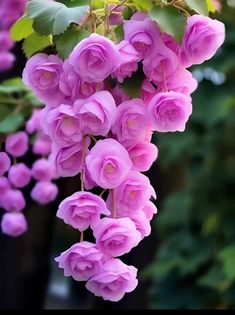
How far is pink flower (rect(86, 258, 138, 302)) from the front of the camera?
65 centimetres

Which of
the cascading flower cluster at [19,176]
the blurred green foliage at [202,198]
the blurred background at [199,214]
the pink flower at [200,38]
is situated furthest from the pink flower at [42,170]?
the blurred green foliage at [202,198]

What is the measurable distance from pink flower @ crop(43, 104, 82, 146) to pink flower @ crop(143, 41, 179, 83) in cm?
9

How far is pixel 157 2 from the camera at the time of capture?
69 centimetres

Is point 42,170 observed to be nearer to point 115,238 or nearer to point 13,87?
point 13,87

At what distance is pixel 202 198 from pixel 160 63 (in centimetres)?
201

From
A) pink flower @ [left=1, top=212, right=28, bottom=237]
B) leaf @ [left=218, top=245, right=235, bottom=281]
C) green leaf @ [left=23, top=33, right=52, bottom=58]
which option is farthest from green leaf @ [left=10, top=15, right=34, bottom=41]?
leaf @ [left=218, top=245, right=235, bottom=281]

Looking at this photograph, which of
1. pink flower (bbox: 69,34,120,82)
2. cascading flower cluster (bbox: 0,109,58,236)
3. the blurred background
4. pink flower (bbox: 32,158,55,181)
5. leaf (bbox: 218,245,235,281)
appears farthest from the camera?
the blurred background

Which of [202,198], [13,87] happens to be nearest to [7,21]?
[13,87]

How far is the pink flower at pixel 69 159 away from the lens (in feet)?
2.22

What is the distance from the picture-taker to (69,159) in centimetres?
68

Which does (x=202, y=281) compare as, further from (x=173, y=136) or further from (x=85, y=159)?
(x=85, y=159)

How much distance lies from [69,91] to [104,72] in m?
0.05

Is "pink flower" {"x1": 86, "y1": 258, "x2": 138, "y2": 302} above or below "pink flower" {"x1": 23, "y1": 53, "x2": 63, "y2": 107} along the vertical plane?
below

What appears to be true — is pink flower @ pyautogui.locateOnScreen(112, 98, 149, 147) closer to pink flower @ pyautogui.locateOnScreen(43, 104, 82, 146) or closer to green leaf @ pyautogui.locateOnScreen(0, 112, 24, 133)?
pink flower @ pyautogui.locateOnScreen(43, 104, 82, 146)
